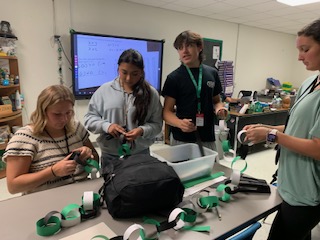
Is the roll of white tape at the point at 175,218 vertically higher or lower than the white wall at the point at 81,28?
lower

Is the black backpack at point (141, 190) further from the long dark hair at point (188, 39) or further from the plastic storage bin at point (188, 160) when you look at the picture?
the long dark hair at point (188, 39)

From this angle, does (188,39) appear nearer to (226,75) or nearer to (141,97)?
(141,97)

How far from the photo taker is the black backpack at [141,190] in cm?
100

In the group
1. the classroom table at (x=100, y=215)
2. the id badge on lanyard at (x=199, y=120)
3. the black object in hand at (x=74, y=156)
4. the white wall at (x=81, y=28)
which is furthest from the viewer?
the white wall at (x=81, y=28)

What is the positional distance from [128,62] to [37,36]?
260 cm

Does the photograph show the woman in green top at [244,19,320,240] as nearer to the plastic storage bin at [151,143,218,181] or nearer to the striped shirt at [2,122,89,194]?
the plastic storage bin at [151,143,218,181]

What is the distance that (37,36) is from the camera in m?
3.47

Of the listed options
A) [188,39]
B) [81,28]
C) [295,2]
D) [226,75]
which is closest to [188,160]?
[188,39]

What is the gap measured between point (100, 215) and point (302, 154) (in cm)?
95

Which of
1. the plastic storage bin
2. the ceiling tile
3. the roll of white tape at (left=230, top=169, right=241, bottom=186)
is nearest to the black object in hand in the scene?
the plastic storage bin

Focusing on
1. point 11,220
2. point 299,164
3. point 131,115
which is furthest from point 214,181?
point 11,220

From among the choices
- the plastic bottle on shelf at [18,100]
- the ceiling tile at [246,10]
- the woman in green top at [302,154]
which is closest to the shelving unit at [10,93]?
the plastic bottle on shelf at [18,100]

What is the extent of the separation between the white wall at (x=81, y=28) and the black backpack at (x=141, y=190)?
3060 millimetres

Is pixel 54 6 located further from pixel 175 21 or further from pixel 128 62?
pixel 128 62
